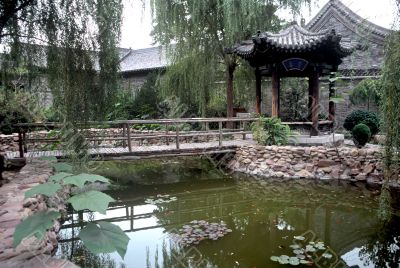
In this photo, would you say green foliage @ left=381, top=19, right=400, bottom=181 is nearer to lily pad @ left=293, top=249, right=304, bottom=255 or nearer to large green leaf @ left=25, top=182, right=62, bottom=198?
lily pad @ left=293, top=249, right=304, bottom=255

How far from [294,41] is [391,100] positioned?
4.63 metres

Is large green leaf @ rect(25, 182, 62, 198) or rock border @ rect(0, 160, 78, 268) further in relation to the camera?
rock border @ rect(0, 160, 78, 268)

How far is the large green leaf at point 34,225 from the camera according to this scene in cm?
164

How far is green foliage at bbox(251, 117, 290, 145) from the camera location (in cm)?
703

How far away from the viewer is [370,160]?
608cm

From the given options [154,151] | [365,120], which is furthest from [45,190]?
[365,120]

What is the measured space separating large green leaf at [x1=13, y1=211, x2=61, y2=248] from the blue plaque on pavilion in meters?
6.50

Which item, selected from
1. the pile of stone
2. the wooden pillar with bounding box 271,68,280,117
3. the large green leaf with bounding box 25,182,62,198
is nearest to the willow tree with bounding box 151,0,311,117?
the wooden pillar with bounding box 271,68,280,117

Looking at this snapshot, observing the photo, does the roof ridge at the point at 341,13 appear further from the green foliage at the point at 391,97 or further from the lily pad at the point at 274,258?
the lily pad at the point at 274,258

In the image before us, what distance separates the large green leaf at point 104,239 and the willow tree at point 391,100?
227 cm

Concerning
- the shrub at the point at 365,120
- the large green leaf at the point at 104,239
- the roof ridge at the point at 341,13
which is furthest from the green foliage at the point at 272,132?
the roof ridge at the point at 341,13

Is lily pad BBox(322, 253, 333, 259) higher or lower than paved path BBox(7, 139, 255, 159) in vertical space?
lower

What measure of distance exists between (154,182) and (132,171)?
144 cm

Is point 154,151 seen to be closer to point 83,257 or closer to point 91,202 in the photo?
point 83,257
